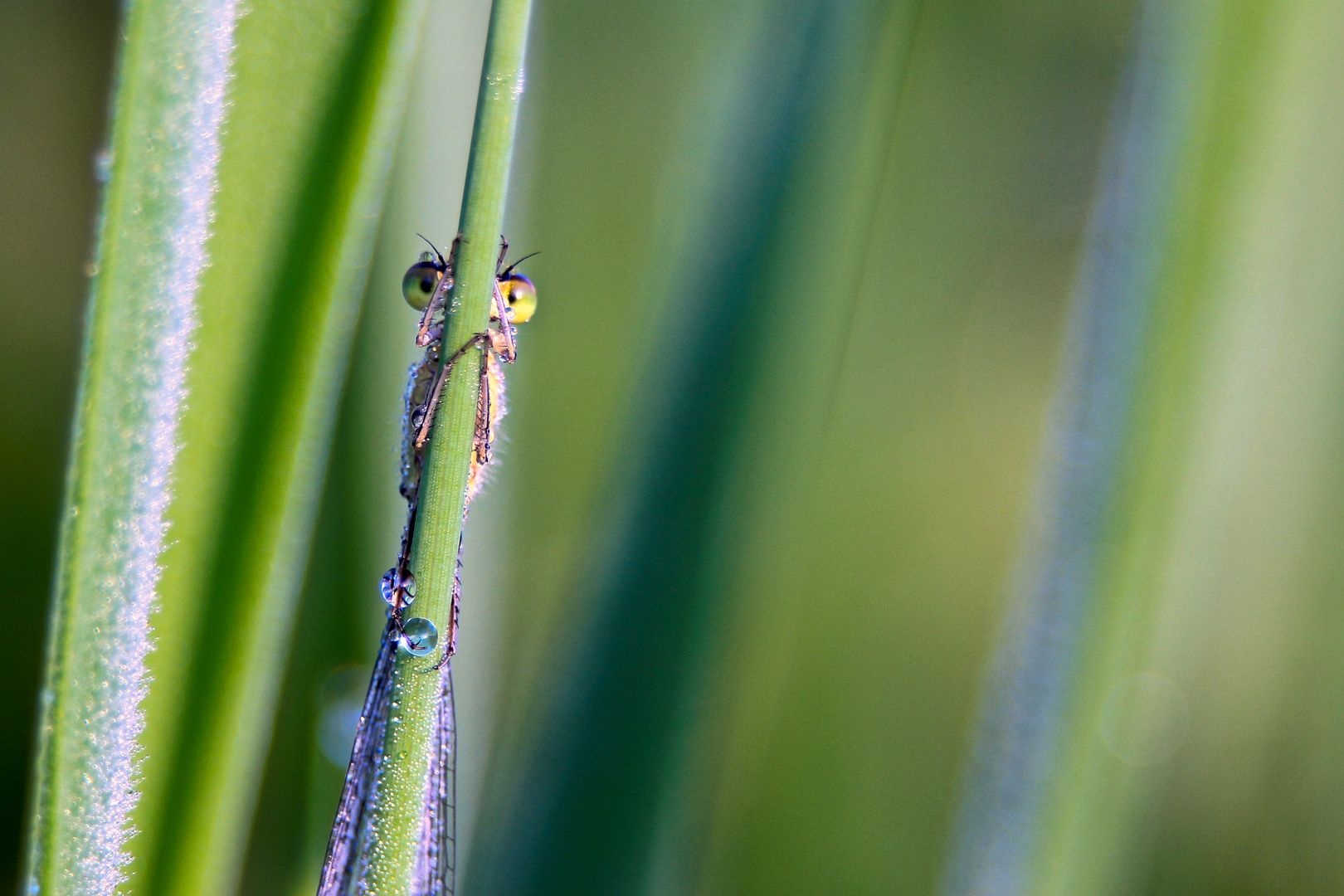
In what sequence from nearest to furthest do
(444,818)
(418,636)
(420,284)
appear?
1. (418,636)
2. (420,284)
3. (444,818)

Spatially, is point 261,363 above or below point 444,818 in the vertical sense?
above

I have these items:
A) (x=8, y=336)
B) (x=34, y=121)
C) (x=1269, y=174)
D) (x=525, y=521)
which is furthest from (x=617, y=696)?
(x=34, y=121)

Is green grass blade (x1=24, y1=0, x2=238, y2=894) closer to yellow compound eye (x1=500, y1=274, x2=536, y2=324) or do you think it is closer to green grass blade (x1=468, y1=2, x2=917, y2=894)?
yellow compound eye (x1=500, y1=274, x2=536, y2=324)

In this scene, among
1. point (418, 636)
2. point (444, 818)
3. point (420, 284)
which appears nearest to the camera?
point (418, 636)

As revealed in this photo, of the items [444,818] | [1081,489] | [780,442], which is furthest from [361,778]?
[1081,489]

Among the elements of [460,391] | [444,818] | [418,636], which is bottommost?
[444,818]

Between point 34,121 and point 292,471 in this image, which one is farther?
point 34,121

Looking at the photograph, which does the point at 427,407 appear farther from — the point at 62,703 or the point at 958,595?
the point at 958,595

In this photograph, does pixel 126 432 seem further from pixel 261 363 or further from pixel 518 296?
pixel 518 296
